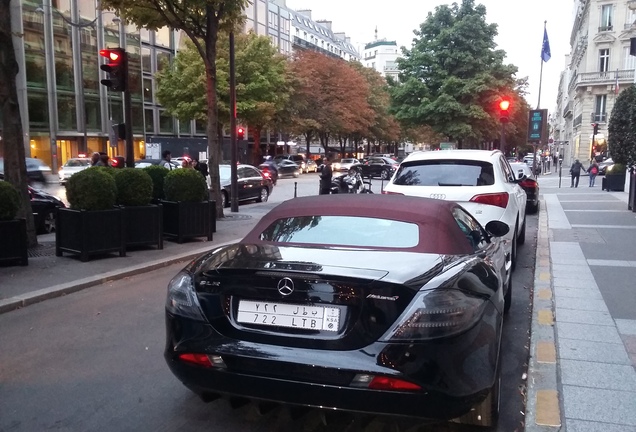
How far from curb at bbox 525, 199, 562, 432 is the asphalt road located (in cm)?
11

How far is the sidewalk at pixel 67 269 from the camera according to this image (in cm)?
693

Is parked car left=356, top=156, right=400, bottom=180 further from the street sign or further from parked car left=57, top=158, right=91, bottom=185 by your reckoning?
parked car left=57, top=158, right=91, bottom=185

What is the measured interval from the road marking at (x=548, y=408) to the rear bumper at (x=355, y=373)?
2.51ft

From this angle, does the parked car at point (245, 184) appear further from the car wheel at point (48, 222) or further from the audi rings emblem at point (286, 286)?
the audi rings emblem at point (286, 286)

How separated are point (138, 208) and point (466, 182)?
5150 millimetres

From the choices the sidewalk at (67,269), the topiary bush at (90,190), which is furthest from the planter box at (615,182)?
the topiary bush at (90,190)

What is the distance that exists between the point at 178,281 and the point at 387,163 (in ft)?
136

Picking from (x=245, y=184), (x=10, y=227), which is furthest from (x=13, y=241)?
(x=245, y=184)

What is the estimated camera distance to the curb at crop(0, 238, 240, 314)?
21.5 feet

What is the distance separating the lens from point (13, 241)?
7977mm

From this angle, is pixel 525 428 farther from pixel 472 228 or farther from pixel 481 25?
pixel 481 25

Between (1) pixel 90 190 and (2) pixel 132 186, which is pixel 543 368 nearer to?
(1) pixel 90 190

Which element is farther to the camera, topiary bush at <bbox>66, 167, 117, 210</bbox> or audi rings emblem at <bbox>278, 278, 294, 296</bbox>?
topiary bush at <bbox>66, 167, 117, 210</bbox>

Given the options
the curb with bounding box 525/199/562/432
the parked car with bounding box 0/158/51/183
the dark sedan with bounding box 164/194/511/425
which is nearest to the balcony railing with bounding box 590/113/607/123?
the parked car with bounding box 0/158/51/183
